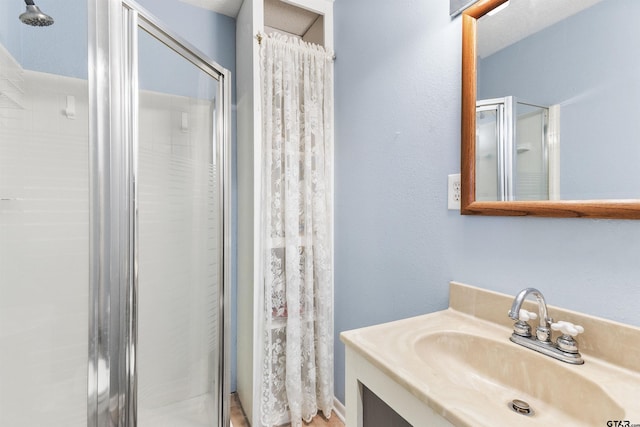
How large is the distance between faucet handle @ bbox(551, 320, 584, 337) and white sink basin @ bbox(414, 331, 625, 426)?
0.07 m

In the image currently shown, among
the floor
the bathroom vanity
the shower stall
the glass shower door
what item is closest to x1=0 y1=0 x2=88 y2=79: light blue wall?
the shower stall

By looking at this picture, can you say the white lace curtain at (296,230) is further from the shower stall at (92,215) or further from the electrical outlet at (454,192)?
the electrical outlet at (454,192)

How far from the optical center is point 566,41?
2.40 feet

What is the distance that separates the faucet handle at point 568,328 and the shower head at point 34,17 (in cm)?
143

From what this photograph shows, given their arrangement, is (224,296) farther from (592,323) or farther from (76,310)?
(592,323)

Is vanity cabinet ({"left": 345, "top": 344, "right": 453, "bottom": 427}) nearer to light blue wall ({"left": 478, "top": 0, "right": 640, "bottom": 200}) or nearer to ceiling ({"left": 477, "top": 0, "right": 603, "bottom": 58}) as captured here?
light blue wall ({"left": 478, "top": 0, "right": 640, "bottom": 200})

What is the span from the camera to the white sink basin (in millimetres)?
523

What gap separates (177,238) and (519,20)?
137 centimetres

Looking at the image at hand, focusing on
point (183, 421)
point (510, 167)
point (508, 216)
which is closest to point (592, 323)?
point (508, 216)

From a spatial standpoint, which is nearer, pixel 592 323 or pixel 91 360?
pixel 592 323

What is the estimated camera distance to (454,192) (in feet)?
3.28

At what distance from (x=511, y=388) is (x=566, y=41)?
88 centimetres

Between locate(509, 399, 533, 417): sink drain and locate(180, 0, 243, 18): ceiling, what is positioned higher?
locate(180, 0, 243, 18): ceiling

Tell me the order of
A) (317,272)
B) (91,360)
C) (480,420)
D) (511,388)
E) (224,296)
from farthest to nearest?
(317,272) → (224,296) → (91,360) → (511,388) → (480,420)
